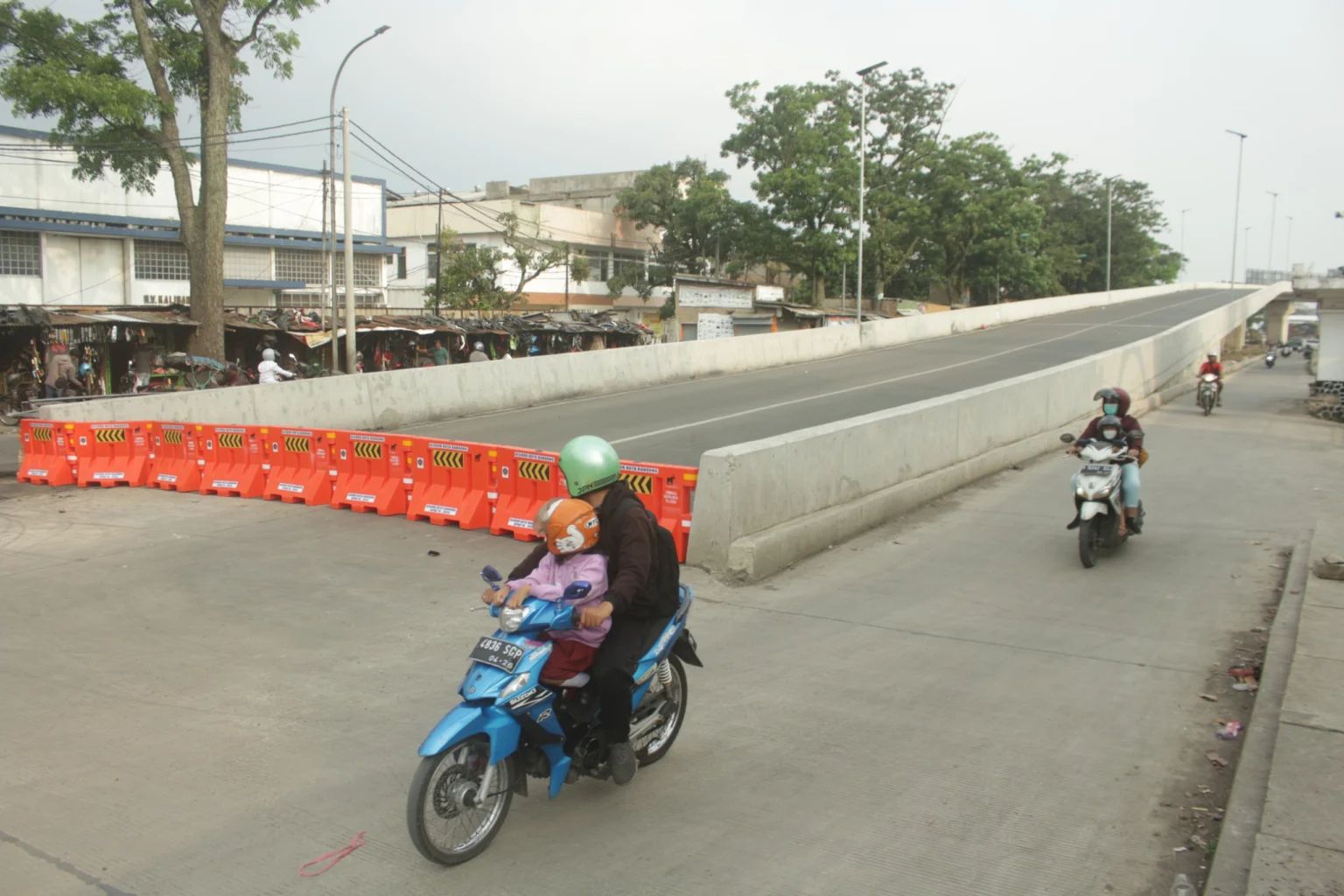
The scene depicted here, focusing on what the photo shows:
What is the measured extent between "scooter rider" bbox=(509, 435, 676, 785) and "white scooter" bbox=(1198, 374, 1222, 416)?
2161cm

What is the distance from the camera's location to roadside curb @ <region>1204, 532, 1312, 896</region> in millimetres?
3959

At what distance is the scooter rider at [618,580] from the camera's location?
4613 mm

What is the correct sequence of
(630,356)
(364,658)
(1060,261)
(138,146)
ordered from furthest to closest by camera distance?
(1060,261)
(138,146)
(630,356)
(364,658)

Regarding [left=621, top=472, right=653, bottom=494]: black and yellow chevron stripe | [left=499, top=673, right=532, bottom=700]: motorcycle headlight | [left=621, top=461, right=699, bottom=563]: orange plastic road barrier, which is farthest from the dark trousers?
[left=621, top=472, right=653, bottom=494]: black and yellow chevron stripe

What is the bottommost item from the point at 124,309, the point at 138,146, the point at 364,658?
the point at 364,658

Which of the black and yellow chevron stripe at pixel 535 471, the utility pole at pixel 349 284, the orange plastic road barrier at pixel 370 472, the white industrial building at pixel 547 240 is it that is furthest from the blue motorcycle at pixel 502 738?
the white industrial building at pixel 547 240

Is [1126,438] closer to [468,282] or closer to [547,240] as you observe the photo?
[468,282]

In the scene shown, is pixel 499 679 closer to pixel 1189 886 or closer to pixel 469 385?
pixel 1189 886

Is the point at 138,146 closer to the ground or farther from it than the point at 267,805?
farther from it

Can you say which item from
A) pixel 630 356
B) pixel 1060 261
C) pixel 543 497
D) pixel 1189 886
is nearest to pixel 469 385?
pixel 630 356

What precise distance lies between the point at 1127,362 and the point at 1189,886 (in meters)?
19.8

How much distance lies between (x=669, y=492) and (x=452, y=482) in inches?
116

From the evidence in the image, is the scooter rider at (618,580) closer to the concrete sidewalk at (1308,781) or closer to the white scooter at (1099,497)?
the concrete sidewalk at (1308,781)

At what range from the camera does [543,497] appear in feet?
35.1
